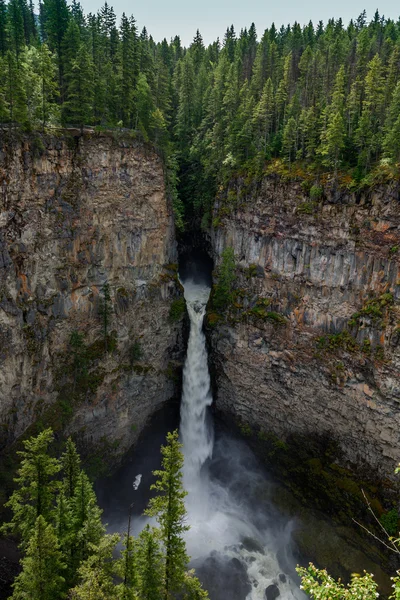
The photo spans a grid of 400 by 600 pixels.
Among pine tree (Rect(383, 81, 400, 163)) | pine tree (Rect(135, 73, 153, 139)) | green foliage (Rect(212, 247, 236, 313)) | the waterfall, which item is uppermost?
pine tree (Rect(135, 73, 153, 139))

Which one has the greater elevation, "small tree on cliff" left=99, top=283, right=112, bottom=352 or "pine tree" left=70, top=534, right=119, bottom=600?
"small tree on cliff" left=99, top=283, right=112, bottom=352

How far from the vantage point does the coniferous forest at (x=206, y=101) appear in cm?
3139

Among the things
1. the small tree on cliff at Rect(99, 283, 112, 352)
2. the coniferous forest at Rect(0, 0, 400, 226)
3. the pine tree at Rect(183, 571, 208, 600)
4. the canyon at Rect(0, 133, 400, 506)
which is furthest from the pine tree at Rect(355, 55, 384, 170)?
the pine tree at Rect(183, 571, 208, 600)

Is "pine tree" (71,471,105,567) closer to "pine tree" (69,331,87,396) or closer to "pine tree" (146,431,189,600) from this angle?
"pine tree" (146,431,189,600)

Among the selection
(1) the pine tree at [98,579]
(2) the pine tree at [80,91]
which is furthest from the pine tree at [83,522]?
(2) the pine tree at [80,91]

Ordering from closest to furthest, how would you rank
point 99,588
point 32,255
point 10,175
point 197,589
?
point 99,588, point 197,589, point 10,175, point 32,255

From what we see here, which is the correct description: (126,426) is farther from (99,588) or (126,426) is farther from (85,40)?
(85,40)

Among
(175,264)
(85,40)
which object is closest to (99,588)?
(175,264)

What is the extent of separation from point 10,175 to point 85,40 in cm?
3369

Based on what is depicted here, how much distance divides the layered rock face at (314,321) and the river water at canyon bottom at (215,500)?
8.35 ft

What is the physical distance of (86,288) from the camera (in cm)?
3228

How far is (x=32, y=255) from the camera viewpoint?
2870 centimetres

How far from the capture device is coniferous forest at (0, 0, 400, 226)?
3139cm

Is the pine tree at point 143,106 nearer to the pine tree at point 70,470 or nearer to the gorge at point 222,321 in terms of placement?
the gorge at point 222,321
